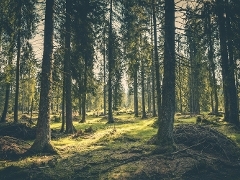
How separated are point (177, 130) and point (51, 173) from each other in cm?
672

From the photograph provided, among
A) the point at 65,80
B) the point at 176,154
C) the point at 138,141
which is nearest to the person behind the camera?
the point at 176,154

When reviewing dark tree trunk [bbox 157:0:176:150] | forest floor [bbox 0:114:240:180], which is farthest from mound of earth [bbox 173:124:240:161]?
dark tree trunk [bbox 157:0:176:150]

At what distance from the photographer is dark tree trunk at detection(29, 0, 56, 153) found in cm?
1133

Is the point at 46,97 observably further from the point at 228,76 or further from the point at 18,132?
the point at 228,76

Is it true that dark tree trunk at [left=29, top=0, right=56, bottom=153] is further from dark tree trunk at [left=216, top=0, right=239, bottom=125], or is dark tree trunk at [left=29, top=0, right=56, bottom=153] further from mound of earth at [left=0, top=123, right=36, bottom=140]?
dark tree trunk at [left=216, top=0, right=239, bottom=125]

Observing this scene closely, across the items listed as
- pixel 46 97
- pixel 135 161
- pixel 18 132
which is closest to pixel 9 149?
pixel 46 97

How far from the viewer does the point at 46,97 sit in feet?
38.0

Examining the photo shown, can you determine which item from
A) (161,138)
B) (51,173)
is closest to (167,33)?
(161,138)

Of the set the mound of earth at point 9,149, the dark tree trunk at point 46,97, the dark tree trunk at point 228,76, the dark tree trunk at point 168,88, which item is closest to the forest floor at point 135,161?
the mound of earth at point 9,149

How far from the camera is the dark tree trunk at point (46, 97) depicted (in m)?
11.3

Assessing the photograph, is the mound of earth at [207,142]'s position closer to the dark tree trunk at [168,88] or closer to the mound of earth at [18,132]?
the dark tree trunk at [168,88]

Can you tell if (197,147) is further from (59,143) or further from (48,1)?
(48,1)

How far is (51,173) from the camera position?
29.0ft

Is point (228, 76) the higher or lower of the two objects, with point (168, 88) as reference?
higher
